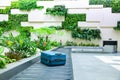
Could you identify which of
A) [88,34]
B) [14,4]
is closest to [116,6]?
[88,34]

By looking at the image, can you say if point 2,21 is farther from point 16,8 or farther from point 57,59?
point 57,59

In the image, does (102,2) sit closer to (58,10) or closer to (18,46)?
(58,10)

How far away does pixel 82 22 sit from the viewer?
1853cm

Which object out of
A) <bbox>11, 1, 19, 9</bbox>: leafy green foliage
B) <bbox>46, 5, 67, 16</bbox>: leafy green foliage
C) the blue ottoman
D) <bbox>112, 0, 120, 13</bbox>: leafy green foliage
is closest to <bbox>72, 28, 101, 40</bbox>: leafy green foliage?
<bbox>46, 5, 67, 16</bbox>: leafy green foliage

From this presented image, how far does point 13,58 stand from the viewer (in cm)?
512

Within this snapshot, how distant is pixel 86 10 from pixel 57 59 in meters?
13.4

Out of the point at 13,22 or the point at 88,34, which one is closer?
the point at 88,34

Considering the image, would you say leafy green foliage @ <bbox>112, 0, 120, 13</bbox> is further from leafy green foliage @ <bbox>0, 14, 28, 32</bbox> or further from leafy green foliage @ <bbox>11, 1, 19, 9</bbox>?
leafy green foliage @ <bbox>11, 1, 19, 9</bbox>

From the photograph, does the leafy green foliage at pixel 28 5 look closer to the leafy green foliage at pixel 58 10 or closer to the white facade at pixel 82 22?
the white facade at pixel 82 22

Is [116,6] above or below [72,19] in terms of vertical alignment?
above

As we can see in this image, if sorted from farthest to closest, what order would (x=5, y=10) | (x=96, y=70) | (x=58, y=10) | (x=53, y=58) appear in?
(x=5, y=10) < (x=58, y=10) < (x=96, y=70) < (x=53, y=58)

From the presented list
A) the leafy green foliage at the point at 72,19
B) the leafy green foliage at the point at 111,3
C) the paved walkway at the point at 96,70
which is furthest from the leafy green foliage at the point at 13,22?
the paved walkway at the point at 96,70

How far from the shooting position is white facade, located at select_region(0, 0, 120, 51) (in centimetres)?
1822

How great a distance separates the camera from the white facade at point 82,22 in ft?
59.8
